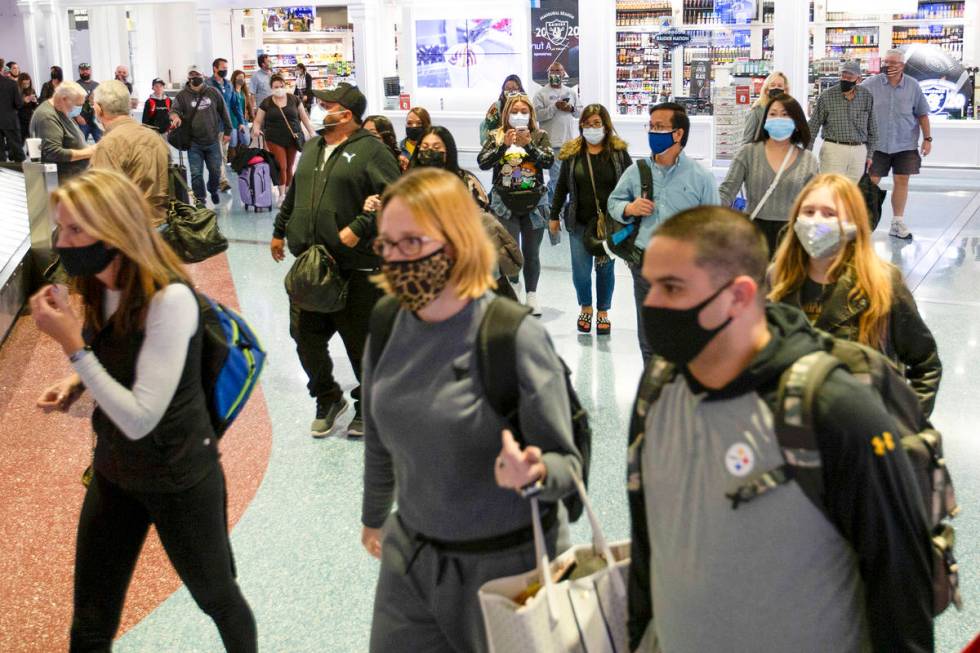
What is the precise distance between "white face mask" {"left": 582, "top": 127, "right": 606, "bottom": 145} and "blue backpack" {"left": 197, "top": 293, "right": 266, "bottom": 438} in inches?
179

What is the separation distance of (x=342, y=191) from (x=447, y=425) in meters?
3.35

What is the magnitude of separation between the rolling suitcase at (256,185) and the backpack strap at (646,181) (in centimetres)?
815

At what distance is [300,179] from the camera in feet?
18.5

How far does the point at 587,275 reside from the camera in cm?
766

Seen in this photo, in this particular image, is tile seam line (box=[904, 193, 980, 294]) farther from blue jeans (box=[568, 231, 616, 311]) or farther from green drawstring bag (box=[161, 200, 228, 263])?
green drawstring bag (box=[161, 200, 228, 263])

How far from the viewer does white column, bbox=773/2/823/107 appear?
15.6m

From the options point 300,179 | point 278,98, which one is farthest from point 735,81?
point 300,179

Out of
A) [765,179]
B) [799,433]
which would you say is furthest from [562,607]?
[765,179]

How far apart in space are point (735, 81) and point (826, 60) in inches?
103

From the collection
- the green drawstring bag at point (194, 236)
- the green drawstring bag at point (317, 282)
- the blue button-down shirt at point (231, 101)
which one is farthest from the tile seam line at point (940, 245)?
the blue button-down shirt at point (231, 101)

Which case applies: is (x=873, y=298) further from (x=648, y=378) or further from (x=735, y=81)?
(x=735, y=81)

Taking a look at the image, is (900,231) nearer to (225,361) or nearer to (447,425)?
(225,361)

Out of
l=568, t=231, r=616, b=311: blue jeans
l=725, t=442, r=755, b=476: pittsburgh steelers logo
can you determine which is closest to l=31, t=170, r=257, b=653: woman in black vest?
l=725, t=442, r=755, b=476: pittsburgh steelers logo

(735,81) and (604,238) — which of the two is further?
(735,81)
